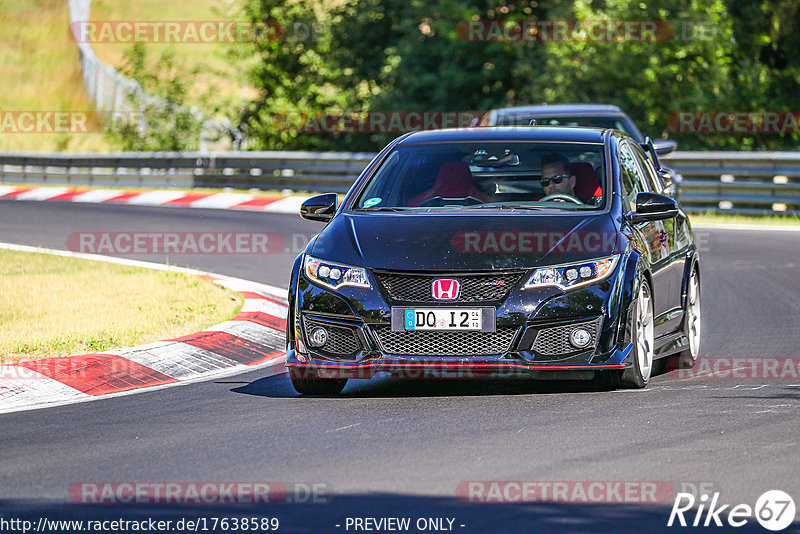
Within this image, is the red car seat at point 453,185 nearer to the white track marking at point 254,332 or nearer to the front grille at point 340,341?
the front grille at point 340,341

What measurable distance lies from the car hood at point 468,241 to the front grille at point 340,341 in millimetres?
372

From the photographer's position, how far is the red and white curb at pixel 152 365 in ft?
27.6

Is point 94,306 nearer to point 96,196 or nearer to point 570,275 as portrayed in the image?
point 570,275

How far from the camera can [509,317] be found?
7.69 m

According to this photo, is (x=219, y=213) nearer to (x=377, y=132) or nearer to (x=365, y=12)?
(x=377, y=132)

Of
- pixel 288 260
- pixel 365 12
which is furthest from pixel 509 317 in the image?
pixel 365 12

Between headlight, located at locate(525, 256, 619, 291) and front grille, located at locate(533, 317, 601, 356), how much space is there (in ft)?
0.70

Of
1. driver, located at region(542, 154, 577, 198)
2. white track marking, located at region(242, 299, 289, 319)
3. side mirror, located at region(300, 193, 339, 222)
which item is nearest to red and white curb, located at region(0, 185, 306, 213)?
white track marking, located at region(242, 299, 289, 319)

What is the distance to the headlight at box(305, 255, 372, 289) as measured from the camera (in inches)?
311

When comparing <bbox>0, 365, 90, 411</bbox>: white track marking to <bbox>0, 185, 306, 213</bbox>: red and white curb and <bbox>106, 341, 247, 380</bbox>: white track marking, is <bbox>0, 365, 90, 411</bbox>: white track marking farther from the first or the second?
<bbox>0, 185, 306, 213</bbox>: red and white curb

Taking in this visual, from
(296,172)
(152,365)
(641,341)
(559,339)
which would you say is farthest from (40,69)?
(559,339)

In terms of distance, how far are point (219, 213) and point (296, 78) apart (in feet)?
58.2

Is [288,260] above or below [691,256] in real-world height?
below

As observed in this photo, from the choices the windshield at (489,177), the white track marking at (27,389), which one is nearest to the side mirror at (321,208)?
the windshield at (489,177)
